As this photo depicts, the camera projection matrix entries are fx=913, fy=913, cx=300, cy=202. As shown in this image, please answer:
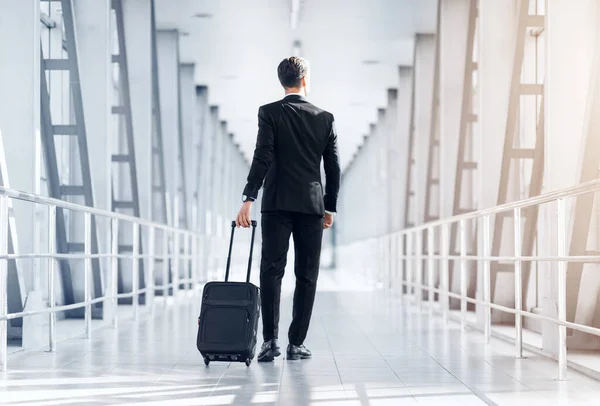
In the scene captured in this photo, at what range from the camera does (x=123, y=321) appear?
7.21 meters

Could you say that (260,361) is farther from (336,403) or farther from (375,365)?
(336,403)

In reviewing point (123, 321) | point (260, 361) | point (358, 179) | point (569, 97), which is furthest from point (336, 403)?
point (358, 179)

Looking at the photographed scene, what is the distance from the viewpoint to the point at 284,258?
4.21 meters

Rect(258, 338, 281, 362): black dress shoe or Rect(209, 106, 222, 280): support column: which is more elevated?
Rect(209, 106, 222, 280): support column

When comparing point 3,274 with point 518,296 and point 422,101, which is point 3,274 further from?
point 422,101

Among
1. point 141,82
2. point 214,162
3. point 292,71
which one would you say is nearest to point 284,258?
point 292,71

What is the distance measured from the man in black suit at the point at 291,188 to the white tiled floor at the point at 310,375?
1.06ft

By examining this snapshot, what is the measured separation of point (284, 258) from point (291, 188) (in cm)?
34

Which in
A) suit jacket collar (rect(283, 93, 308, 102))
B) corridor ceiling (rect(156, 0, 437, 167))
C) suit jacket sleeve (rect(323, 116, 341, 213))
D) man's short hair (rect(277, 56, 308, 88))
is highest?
corridor ceiling (rect(156, 0, 437, 167))

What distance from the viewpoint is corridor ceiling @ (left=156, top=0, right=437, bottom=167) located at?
1123 centimetres

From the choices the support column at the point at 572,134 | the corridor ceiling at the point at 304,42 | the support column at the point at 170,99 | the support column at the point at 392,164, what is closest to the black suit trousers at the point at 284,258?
the support column at the point at 572,134

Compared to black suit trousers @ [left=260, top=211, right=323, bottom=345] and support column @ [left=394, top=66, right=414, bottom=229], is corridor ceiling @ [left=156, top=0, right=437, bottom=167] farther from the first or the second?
black suit trousers @ [left=260, top=211, right=323, bottom=345]

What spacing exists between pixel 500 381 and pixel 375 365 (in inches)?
27.0

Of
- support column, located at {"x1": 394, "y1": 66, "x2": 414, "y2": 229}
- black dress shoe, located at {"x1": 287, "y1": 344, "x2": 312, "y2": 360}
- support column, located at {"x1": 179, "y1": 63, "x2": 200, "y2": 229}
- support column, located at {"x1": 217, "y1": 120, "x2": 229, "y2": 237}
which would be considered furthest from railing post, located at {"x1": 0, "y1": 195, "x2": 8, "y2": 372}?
support column, located at {"x1": 217, "y1": 120, "x2": 229, "y2": 237}
